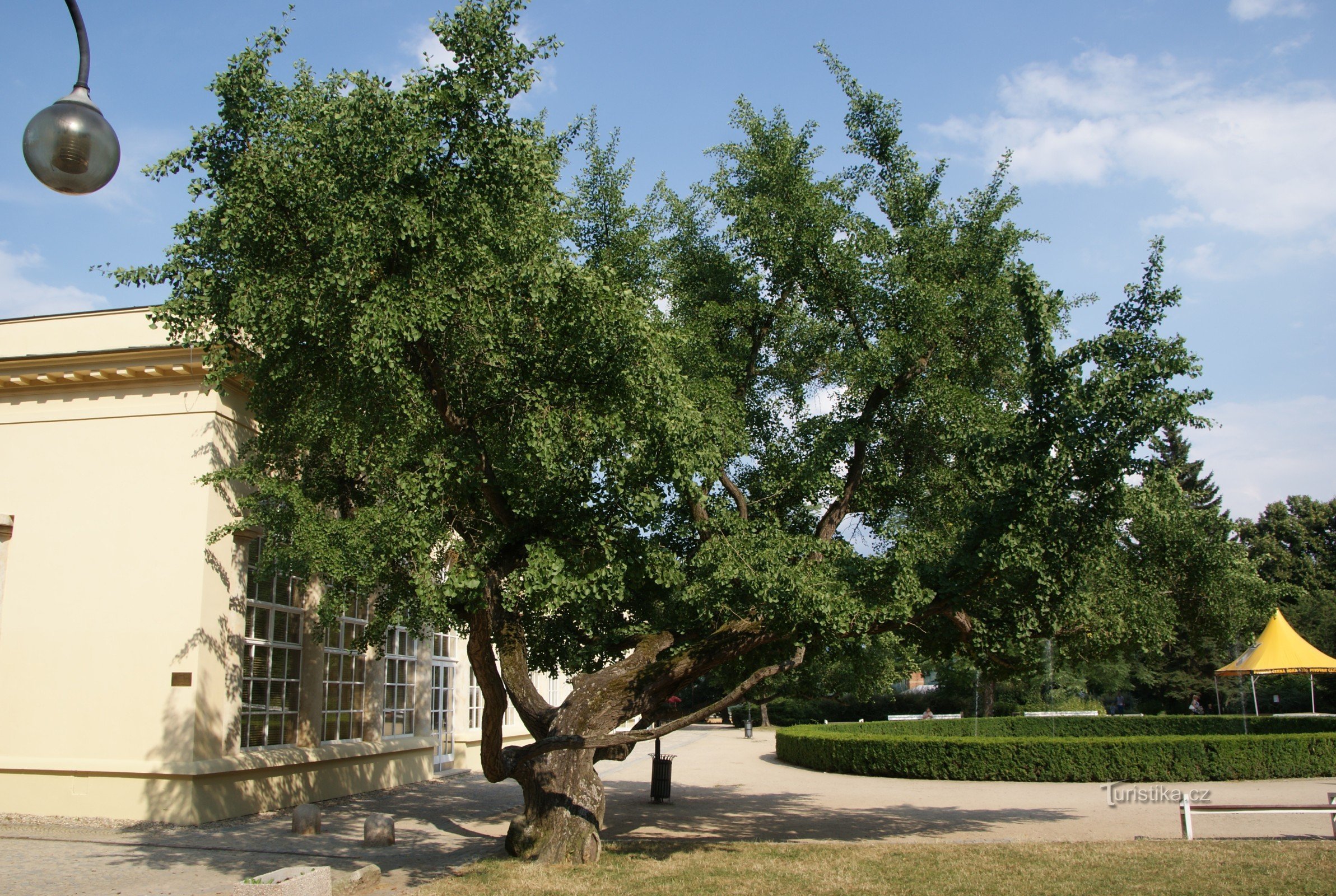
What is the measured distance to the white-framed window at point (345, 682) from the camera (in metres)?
15.7

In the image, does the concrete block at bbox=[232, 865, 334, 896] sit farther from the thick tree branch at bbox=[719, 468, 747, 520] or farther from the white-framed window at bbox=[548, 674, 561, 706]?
the white-framed window at bbox=[548, 674, 561, 706]

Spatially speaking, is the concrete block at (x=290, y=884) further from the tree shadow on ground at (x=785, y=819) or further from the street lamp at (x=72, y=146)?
the tree shadow on ground at (x=785, y=819)

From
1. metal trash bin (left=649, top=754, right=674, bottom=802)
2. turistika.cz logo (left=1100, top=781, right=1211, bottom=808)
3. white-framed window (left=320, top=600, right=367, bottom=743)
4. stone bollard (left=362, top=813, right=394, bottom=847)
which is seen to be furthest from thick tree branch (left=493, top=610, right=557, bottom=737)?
turistika.cz logo (left=1100, top=781, right=1211, bottom=808)

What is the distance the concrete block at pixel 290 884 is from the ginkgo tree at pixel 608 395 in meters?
2.46

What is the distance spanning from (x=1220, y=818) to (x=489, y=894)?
10.8 m

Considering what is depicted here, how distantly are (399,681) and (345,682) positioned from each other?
2450 mm

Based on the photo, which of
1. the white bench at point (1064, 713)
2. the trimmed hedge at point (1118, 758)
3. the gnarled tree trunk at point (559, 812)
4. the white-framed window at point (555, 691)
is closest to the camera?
the gnarled tree trunk at point (559, 812)

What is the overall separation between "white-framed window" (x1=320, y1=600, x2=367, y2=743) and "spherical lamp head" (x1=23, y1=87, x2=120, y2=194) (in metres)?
12.0

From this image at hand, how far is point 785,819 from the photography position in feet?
45.2

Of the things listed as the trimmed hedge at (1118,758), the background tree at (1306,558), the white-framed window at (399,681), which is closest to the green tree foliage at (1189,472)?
the background tree at (1306,558)

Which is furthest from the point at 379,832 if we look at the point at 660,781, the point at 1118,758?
the point at 1118,758

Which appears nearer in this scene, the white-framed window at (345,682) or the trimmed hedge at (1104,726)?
the white-framed window at (345,682)

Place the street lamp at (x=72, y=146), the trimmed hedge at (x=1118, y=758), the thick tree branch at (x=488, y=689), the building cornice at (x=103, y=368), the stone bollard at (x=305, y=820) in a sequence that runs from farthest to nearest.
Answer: the trimmed hedge at (x=1118, y=758) < the building cornice at (x=103, y=368) < the stone bollard at (x=305, y=820) < the thick tree branch at (x=488, y=689) < the street lamp at (x=72, y=146)

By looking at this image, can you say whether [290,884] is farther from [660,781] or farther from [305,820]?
[660,781]
